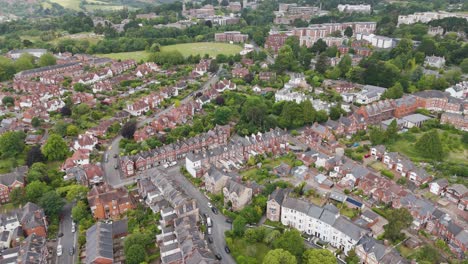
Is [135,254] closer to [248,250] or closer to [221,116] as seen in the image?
[248,250]

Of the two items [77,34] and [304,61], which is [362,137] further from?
[77,34]

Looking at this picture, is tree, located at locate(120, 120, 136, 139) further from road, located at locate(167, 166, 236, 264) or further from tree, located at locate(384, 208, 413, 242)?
tree, located at locate(384, 208, 413, 242)

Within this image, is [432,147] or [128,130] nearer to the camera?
[432,147]

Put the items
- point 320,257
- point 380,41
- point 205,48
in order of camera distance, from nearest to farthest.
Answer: point 320,257
point 380,41
point 205,48

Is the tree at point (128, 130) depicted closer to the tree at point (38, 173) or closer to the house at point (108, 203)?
the tree at point (38, 173)

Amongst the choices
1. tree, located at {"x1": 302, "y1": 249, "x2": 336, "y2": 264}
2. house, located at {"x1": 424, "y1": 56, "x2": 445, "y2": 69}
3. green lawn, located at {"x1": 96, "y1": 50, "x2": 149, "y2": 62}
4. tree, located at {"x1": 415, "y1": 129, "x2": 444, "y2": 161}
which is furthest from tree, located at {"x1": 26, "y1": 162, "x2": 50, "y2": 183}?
house, located at {"x1": 424, "y1": 56, "x2": 445, "y2": 69}

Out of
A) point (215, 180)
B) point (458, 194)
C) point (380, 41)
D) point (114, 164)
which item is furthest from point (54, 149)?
point (380, 41)
